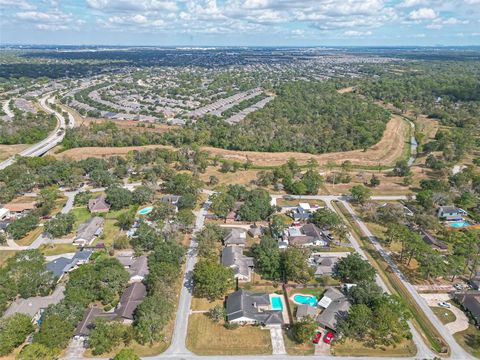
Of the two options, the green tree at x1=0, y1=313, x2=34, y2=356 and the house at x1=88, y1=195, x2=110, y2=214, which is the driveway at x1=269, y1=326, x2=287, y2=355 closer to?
the green tree at x1=0, y1=313, x2=34, y2=356

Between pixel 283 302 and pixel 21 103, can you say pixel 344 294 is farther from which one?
pixel 21 103

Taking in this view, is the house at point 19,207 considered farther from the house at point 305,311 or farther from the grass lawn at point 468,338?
the grass lawn at point 468,338

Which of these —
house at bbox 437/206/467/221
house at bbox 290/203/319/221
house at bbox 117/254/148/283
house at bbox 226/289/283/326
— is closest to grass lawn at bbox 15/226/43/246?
house at bbox 117/254/148/283

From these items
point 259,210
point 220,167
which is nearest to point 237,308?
point 259,210

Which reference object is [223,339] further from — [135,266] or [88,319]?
[135,266]

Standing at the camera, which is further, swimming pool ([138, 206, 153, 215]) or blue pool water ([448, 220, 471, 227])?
swimming pool ([138, 206, 153, 215])

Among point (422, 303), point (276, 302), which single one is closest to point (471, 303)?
point (422, 303)

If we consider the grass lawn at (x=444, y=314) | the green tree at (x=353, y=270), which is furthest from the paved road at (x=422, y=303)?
the green tree at (x=353, y=270)
